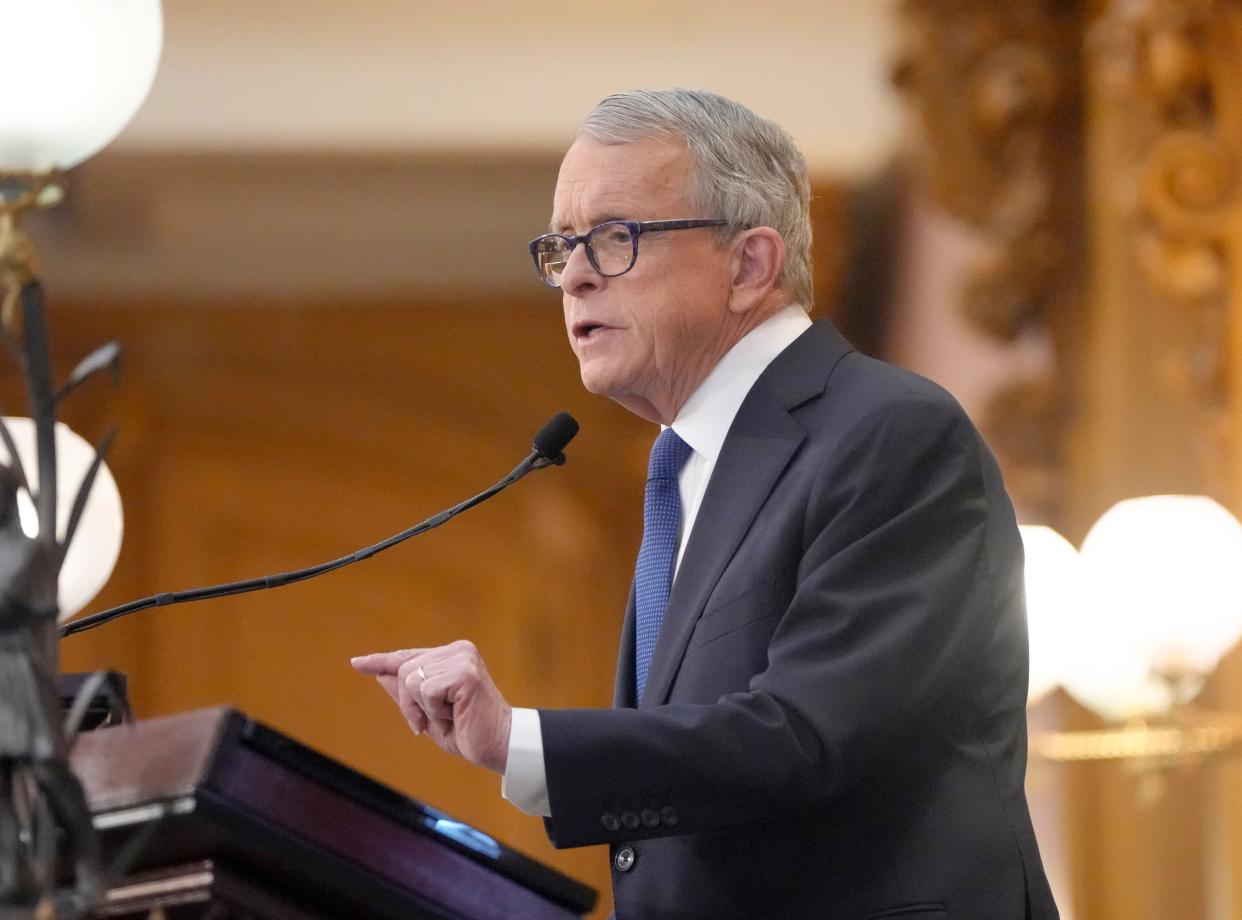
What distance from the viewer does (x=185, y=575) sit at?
9.90m

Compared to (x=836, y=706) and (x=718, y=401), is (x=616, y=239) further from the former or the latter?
(x=836, y=706)

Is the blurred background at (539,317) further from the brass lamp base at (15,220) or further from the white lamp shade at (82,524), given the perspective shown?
the brass lamp base at (15,220)

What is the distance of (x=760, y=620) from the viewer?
7.01 feet

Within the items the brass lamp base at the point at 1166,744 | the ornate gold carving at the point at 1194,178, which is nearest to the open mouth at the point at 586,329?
the brass lamp base at the point at 1166,744

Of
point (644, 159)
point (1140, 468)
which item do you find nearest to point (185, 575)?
point (1140, 468)

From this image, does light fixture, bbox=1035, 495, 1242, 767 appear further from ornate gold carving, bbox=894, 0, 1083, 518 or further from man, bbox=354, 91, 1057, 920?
man, bbox=354, 91, 1057, 920

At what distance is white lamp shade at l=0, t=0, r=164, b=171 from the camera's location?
2500 millimetres

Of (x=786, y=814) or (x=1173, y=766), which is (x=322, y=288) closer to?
(x=1173, y=766)

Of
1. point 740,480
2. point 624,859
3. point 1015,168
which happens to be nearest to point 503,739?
point 624,859

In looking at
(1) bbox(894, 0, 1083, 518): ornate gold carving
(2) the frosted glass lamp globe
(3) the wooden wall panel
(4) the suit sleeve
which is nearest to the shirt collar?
(4) the suit sleeve

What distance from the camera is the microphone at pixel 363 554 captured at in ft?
7.55

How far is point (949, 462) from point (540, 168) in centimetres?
597

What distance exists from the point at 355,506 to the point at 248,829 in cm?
822

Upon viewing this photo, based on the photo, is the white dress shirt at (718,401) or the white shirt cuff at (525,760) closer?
the white shirt cuff at (525,760)
